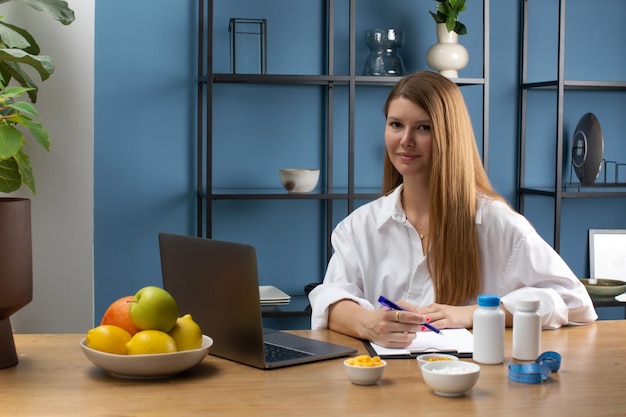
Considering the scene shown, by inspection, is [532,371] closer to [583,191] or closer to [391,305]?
[391,305]

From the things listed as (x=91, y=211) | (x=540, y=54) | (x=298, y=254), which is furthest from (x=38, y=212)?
(x=540, y=54)

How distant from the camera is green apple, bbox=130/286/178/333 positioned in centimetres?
167

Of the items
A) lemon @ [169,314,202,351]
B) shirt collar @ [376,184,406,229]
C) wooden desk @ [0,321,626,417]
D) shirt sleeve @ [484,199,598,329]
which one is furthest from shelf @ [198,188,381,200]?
lemon @ [169,314,202,351]

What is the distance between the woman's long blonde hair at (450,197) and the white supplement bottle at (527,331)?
0.51 metres

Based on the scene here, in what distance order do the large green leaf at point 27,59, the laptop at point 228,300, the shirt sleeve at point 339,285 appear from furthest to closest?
the large green leaf at point 27,59 < the shirt sleeve at point 339,285 < the laptop at point 228,300

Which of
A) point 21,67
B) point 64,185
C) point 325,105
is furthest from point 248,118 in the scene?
point 21,67

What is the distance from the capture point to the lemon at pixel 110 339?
1.66m

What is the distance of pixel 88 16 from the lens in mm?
3484

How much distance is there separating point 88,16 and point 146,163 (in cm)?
64

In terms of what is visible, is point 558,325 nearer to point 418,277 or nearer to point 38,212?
point 418,277

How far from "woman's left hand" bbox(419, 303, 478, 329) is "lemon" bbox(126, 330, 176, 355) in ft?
2.33

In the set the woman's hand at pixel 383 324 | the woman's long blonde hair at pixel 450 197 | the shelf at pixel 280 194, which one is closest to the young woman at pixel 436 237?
the woman's long blonde hair at pixel 450 197

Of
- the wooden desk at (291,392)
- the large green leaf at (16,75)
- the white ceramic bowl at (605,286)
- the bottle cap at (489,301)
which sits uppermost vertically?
the large green leaf at (16,75)

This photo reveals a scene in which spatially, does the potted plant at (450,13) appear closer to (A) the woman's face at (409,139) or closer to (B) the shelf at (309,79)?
(B) the shelf at (309,79)
